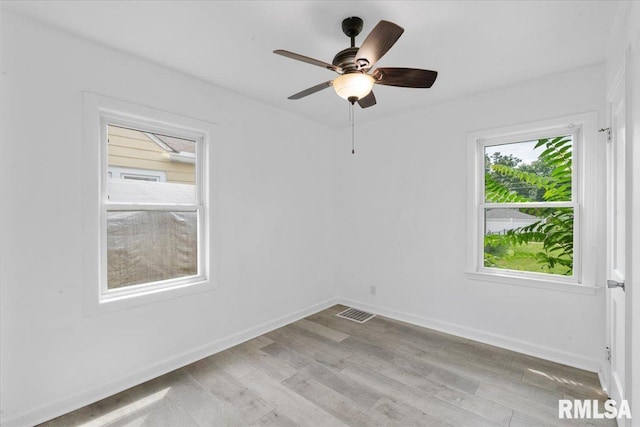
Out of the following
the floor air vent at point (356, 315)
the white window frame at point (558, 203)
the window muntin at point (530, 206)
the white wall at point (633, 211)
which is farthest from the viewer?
the floor air vent at point (356, 315)

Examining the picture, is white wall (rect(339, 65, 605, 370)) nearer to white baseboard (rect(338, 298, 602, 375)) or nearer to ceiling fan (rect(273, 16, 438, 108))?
white baseboard (rect(338, 298, 602, 375))

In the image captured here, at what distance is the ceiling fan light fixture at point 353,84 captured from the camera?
1798mm

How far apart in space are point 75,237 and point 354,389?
231 cm

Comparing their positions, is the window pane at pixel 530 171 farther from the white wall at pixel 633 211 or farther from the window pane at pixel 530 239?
the white wall at pixel 633 211

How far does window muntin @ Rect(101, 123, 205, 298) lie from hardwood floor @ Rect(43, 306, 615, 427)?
827mm

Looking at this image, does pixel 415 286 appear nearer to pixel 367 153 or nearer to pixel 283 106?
pixel 367 153

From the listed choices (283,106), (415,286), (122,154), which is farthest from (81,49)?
(415,286)

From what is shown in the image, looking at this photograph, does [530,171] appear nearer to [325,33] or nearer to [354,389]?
[325,33]

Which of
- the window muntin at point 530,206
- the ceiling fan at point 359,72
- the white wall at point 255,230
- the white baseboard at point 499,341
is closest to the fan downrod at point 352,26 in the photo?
the ceiling fan at point 359,72

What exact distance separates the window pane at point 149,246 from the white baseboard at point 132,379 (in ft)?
2.31

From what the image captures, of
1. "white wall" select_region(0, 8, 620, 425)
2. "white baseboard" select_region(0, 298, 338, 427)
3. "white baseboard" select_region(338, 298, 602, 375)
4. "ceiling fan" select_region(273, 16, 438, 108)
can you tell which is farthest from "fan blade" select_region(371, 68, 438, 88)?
"white baseboard" select_region(0, 298, 338, 427)

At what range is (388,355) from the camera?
2.81 metres

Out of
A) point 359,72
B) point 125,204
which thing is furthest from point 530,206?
point 125,204

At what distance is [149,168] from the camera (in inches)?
101
